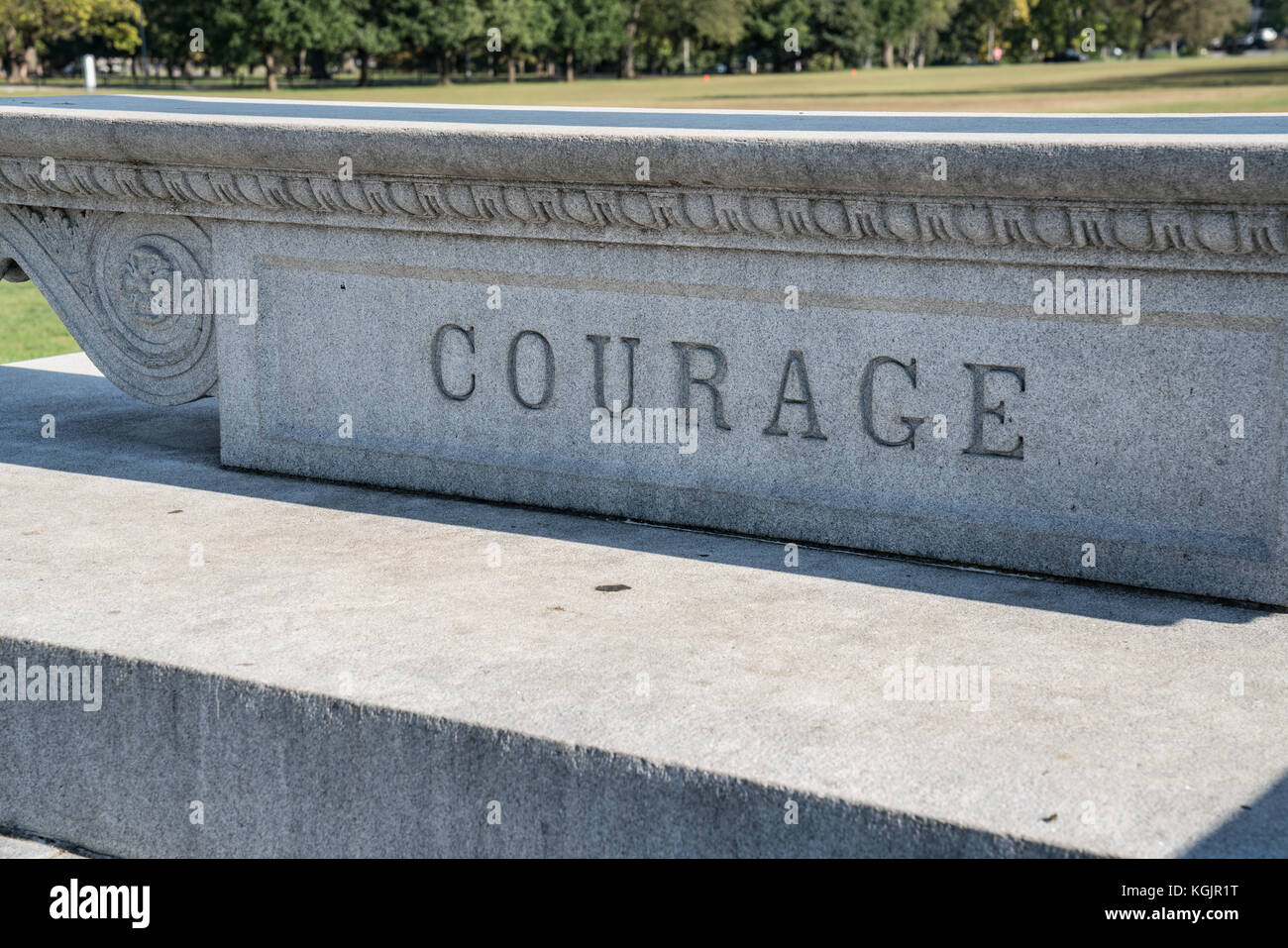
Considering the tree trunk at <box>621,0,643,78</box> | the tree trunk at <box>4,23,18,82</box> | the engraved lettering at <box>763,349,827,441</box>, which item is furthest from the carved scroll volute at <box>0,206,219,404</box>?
the tree trunk at <box>621,0,643,78</box>

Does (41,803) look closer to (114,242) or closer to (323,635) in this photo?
(323,635)

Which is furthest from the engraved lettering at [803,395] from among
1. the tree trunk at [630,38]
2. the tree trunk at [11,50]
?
the tree trunk at [630,38]

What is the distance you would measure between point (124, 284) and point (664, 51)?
80.9 m

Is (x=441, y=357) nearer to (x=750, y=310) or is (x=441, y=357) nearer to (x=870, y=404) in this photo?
(x=750, y=310)

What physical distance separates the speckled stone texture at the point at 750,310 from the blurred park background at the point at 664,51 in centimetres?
2597

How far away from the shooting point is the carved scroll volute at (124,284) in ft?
17.3

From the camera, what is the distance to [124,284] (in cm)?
539

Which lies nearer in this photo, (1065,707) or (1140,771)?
(1140,771)

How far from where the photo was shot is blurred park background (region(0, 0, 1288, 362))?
43.5 m

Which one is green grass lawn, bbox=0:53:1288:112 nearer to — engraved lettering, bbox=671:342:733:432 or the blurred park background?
the blurred park background
